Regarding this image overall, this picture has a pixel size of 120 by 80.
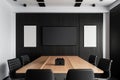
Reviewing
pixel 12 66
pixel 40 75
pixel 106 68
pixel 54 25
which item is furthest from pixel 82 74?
pixel 54 25

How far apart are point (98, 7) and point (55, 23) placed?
2.01 meters

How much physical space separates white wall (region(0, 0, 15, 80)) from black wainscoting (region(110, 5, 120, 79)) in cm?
412

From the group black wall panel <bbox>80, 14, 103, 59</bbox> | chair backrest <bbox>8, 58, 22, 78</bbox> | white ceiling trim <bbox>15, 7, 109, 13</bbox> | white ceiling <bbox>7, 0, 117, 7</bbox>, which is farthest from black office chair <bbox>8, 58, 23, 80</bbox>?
black wall panel <bbox>80, 14, 103, 59</bbox>

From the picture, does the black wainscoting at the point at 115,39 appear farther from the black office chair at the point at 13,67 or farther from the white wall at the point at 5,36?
the white wall at the point at 5,36

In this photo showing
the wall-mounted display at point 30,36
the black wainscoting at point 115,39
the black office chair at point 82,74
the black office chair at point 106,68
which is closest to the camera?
the black office chair at point 82,74

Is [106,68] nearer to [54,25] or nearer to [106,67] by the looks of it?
[106,67]

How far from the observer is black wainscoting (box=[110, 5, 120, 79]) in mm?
6770

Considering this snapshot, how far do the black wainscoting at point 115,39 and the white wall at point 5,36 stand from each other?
4.12 m

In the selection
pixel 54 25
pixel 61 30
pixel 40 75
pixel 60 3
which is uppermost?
pixel 60 3

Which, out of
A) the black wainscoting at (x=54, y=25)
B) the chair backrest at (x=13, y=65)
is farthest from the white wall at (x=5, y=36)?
the chair backrest at (x=13, y=65)

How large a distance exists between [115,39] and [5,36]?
13.7ft

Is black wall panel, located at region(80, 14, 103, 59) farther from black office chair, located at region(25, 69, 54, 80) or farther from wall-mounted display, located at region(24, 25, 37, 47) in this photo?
black office chair, located at region(25, 69, 54, 80)

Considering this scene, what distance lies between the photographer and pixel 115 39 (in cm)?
719

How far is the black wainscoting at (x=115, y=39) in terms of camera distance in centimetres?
677
